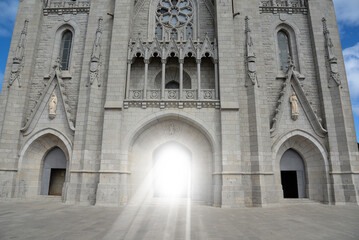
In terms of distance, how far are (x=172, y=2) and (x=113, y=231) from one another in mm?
17096

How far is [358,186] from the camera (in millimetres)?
12820

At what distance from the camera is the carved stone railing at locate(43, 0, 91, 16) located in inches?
656

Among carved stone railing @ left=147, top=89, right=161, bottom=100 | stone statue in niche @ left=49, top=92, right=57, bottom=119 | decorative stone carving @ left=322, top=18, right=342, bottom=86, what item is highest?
decorative stone carving @ left=322, top=18, right=342, bottom=86

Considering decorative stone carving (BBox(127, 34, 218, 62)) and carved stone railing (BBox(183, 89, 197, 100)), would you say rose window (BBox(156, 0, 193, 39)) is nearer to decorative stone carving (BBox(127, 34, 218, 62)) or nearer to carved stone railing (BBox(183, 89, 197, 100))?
decorative stone carving (BBox(127, 34, 218, 62))

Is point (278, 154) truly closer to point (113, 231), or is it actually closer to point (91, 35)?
point (113, 231)

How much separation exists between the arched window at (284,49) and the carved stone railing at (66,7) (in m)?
15.0

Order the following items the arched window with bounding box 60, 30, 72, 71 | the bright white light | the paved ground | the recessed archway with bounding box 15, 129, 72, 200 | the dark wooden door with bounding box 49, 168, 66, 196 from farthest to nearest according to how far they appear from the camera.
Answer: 1. the arched window with bounding box 60, 30, 72, 71
2. the dark wooden door with bounding box 49, 168, 66, 196
3. the bright white light
4. the recessed archway with bounding box 15, 129, 72, 200
5. the paved ground

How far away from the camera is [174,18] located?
56.4ft

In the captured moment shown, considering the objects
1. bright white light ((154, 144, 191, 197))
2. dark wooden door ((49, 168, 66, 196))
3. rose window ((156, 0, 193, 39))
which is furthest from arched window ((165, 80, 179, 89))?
dark wooden door ((49, 168, 66, 196))

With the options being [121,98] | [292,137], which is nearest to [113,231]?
[121,98]

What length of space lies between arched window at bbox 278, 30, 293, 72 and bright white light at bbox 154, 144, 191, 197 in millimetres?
9768

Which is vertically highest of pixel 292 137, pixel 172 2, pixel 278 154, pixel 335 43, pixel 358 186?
pixel 172 2

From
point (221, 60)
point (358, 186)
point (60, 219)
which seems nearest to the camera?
point (60, 219)

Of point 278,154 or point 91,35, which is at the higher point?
point 91,35
